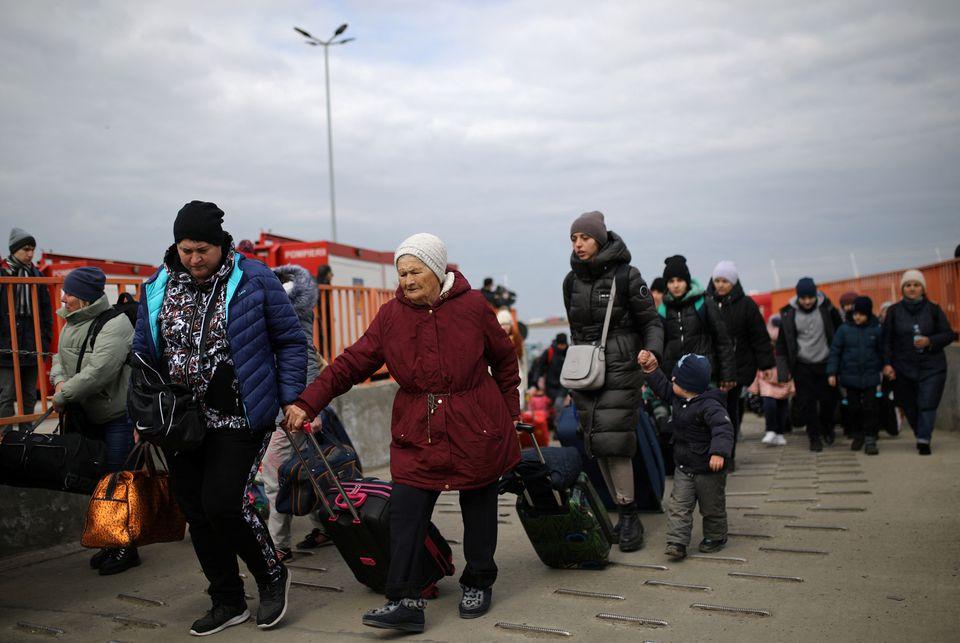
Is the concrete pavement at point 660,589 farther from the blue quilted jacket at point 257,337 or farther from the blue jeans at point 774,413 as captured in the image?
the blue jeans at point 774,413

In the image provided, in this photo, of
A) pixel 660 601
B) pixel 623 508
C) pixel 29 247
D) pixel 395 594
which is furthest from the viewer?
pixel 29 247

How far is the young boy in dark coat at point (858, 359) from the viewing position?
10219 millimetres

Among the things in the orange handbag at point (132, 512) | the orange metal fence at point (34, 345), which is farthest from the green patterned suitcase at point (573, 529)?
the orange metal fence at point (34, 345)

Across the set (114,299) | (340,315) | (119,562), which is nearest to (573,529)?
(119,562)

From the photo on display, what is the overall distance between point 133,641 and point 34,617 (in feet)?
2.84

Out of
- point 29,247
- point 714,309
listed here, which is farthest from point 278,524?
point 714,309

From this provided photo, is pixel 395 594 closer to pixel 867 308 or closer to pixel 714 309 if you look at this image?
pixel 714 309

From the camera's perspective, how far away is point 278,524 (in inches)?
235

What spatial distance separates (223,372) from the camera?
4.39 meters

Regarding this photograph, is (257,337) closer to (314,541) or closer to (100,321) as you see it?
(100,321)

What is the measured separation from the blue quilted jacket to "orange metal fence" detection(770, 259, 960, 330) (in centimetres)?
975

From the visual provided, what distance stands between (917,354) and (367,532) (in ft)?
23.7

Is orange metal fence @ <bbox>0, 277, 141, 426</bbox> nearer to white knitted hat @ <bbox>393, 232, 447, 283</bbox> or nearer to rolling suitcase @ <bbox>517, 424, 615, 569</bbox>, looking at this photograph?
white knitted hat @ <bbox>393, 232, 447, 283</bbox>

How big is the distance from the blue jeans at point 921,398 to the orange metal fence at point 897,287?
93.3 inches
